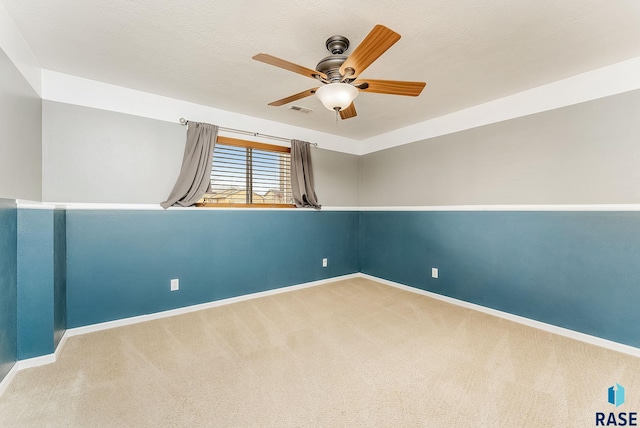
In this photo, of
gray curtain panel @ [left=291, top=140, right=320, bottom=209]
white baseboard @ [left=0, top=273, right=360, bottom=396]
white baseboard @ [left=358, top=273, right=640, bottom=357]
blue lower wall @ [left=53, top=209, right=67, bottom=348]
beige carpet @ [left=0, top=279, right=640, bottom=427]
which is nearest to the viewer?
beige carpet @ [left=0, top=279, right=640, bottom=427]

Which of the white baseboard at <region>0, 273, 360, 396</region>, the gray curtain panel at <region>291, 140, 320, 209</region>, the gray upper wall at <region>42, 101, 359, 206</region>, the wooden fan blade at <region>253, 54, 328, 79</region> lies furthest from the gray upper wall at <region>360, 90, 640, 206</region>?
the gray upper wall at <region>42, 101, 359, 206</region>

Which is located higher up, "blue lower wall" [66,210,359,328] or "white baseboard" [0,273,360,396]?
"blue lower wall" [66,210,359,328]

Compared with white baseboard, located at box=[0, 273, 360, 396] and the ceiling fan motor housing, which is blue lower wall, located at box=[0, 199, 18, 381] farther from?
the ceiling fan motor housing

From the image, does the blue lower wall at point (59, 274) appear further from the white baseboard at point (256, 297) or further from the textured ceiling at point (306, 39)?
the textured ceiling at point (306, 39)

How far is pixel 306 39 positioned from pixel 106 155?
227 cm

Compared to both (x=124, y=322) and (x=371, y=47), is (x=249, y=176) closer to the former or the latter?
(x=124, y=322)

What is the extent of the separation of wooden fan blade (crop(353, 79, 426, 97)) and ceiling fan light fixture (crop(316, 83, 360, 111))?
0.29 feet

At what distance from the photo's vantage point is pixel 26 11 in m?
1.72

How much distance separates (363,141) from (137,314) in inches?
159

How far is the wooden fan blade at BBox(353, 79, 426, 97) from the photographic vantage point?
5.92ft

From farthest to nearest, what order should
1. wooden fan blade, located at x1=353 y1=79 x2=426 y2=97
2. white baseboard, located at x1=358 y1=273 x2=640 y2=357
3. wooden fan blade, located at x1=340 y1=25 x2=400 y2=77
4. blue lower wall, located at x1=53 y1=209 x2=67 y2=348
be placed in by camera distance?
white baseboard, located at x1=358 y1=273 x2=640 y2=357, blue lower wall, located at x1=53 y1=209 x2=67 y2=348, wooden fan blade, located at x1=353 y1=79 x2=426 y2=97, wooden fan blade, located at x1=340 y1=25 x2=400 y2=77

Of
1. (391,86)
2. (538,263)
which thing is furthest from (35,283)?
(538,263)

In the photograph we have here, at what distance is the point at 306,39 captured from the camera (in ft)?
6.44

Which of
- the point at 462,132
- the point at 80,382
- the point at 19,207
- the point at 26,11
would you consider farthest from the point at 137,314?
the point at 462,132
